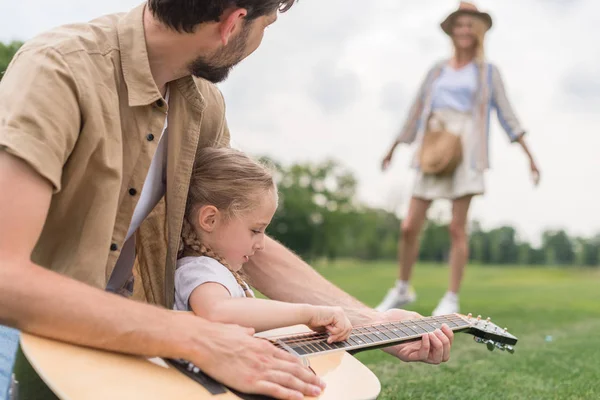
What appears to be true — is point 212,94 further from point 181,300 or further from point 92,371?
point 92,371

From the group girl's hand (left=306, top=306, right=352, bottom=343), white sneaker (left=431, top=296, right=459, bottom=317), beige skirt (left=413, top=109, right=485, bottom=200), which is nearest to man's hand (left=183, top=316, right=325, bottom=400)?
girl's hand (left=306, top=306, right=352, bottom=343)

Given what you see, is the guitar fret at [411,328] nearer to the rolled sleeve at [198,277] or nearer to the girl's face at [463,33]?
the rolled sleeve at [198,277]

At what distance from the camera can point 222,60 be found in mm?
2012

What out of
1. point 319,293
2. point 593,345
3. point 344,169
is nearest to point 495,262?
point 344,169

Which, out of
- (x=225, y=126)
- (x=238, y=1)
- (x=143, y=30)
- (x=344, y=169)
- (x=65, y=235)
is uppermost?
(x=238, y=1)

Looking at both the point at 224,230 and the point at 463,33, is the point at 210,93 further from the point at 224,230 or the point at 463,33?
the point at 463,33

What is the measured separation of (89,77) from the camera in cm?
168

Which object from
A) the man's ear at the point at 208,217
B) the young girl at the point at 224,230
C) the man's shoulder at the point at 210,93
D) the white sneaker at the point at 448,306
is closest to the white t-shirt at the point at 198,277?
the young girl at the point at 224,230

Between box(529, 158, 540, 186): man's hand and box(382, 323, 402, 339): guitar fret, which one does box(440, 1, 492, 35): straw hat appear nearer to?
box(529, 158, 540, 186): man's hand

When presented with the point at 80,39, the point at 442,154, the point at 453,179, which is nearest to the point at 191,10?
the point at 80,39

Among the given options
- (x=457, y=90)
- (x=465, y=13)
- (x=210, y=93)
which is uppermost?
(x=465, y=13)

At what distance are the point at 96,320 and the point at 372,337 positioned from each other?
2.93 ft

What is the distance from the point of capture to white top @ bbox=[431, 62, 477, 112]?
5.59m

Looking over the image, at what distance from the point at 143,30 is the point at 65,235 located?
0.64 metres
